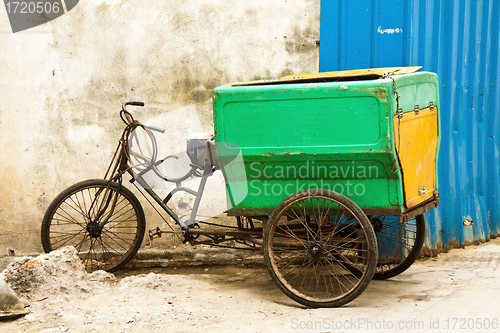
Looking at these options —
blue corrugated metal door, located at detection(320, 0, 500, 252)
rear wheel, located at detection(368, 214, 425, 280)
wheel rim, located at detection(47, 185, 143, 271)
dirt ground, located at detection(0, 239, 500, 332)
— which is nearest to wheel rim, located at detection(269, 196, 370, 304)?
dirt ground, located at detection(0, 239, 500, 332)

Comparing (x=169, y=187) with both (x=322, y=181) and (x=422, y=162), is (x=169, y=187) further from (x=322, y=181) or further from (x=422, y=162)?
(x=422, y=162)

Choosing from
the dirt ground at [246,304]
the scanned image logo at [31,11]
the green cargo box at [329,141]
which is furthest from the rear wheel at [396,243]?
the scanned image logo at [31,11]

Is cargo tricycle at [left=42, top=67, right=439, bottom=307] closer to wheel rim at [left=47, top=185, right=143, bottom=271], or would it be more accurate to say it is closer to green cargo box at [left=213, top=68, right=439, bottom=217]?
green cargo box at [left=213, top=68, right=439, bottom=217]

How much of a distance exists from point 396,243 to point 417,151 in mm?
1202

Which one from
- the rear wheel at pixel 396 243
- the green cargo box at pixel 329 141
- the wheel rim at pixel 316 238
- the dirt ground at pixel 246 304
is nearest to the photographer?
the dirt ground at pixel 246 304

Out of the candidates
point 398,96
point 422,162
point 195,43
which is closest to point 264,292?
point 422,162

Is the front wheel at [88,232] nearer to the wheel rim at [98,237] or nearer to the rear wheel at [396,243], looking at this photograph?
the wheel rim at [98,237]

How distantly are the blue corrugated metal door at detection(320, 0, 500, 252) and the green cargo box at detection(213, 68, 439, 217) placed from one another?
3.00 ft

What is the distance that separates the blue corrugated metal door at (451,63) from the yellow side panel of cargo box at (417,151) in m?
0.86

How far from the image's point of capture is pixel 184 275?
4445mm

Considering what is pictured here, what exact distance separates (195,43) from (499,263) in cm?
330

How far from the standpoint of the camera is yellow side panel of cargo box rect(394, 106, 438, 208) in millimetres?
3334

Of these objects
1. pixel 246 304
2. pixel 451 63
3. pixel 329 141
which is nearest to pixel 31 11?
pixel 329 141

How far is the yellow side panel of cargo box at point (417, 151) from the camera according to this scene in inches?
131
